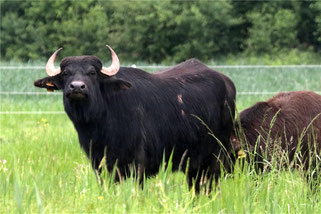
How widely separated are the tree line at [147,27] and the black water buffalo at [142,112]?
2206 cm

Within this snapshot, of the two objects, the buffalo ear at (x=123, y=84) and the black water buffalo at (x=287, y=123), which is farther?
the black water buffalo at (x=287, y=123)

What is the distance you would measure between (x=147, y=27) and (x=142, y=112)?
25191mm

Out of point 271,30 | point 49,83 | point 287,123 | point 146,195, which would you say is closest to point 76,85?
point 49,83

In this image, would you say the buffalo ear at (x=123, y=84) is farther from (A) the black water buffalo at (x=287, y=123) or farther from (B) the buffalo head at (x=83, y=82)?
(A) the black water buffalo at (x=287, y=123)

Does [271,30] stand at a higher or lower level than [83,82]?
lower

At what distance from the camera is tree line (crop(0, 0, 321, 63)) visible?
29.5m

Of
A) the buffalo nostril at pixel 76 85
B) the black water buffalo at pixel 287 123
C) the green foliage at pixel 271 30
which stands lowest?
the green foliage at pixel 271 30

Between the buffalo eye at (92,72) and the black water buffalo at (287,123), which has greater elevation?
the buffalo eye at (92,72)

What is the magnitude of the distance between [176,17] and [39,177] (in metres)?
26.1

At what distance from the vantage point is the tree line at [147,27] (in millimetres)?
29531

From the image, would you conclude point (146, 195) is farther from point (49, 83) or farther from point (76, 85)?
point (49, 83)

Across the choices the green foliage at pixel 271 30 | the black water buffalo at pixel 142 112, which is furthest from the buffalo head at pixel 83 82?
the green foliage at pixel 271 30

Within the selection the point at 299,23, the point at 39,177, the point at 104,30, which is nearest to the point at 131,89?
the point at 39,177

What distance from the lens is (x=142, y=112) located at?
21.1ft
